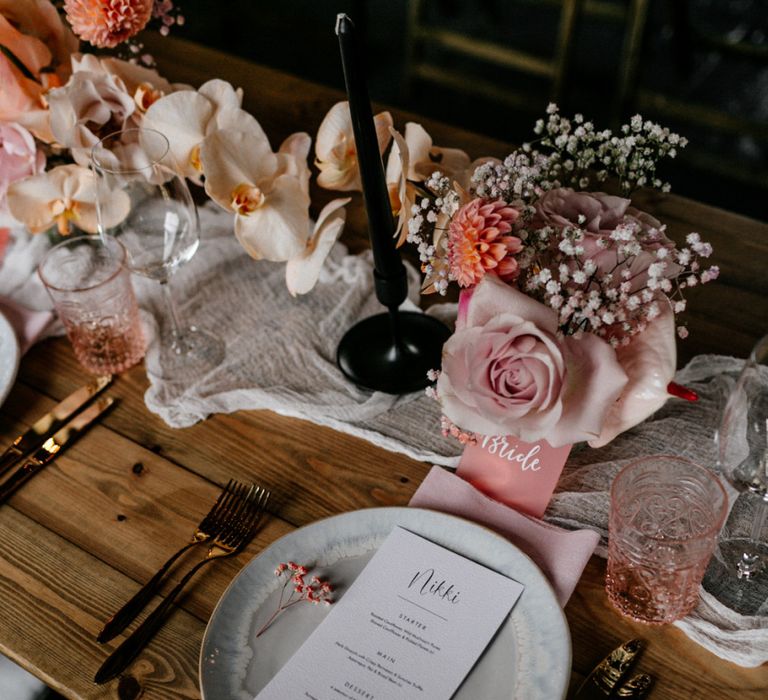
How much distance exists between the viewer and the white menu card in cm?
72

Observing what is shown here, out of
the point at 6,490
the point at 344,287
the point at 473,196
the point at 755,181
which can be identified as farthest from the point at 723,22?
the point at 6,490

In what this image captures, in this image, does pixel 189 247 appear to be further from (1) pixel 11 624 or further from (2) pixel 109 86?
(1) pixel 11 624

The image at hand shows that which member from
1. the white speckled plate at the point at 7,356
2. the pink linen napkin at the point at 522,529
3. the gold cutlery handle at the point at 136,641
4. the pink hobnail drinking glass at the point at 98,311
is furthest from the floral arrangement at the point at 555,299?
the white speckled plate at the point at 7,356

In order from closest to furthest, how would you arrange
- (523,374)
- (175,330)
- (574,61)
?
(523,374), (175,330), (574,61)

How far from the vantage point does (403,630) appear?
2.50 ft

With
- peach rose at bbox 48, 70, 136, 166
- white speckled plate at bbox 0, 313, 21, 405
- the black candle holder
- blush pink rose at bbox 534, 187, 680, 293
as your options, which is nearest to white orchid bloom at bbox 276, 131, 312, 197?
the black candle holder

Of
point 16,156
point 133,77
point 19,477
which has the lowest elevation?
point 19,477

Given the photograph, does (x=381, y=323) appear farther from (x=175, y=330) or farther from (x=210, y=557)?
(x=210, y=557)

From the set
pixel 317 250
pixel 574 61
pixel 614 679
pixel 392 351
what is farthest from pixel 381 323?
pixel 574 61

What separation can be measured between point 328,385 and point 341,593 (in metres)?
0.31

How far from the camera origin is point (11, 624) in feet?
2.68

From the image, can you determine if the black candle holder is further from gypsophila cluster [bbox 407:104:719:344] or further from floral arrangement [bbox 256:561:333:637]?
floral arrangement [bbox 256:561:333:637]

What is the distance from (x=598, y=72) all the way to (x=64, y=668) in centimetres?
295

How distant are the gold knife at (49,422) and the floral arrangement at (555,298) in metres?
0.48
